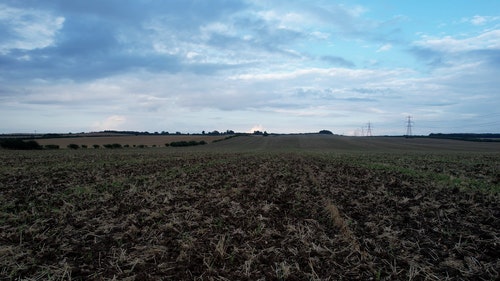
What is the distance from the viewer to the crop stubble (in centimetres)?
485

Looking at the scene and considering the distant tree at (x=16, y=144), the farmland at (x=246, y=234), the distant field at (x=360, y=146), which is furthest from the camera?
the distant field at (x=360, y=146)

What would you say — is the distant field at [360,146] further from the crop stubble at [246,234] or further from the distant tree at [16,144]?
the crop stubble at [246,234]

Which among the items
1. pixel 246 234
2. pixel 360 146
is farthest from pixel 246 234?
pixel 360 146

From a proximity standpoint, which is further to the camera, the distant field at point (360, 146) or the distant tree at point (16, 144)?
the distant field at point (360, 146)

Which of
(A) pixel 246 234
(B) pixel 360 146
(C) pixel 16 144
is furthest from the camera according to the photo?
(B) pixel 360 146

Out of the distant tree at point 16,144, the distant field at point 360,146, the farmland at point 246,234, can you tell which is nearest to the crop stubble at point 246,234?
the farmland at point 246,234

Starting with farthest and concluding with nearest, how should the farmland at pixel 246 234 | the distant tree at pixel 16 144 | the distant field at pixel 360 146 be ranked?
the distant field at pixel 360 146 → the distant tree at pixel 16 144 → the farmland at pixel 246 234

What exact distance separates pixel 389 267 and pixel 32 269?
238 inches

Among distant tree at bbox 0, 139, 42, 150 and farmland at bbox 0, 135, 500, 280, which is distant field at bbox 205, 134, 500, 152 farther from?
farmland at bbox 0, 135, 500, 280

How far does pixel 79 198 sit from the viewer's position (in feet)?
31.7

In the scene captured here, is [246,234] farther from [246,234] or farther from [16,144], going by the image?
[16,144]

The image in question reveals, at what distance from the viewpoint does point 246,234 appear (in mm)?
6438

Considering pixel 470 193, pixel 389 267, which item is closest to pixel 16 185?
pixel 389 267

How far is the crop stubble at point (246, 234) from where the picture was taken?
4852mm
